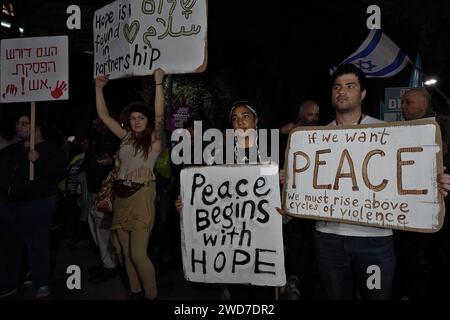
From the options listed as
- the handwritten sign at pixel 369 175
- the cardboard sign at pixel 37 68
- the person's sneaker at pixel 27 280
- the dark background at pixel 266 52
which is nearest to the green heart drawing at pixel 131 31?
the cardboard sign at pixel 37 68

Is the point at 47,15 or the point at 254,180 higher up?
the point at 47,15

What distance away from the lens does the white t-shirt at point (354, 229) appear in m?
2.37

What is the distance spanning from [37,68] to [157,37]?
1.13 m

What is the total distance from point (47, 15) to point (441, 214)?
16.1m

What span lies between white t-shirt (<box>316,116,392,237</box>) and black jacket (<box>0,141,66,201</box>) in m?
2.38

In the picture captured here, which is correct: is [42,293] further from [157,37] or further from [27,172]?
[157,37]

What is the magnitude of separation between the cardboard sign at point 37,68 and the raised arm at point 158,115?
0.82 meters

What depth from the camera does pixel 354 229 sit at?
94.3 inches

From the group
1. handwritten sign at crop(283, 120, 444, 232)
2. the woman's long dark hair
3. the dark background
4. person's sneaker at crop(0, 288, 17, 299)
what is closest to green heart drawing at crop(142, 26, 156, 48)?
the woman's long dark hair

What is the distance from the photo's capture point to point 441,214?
7.21 ft

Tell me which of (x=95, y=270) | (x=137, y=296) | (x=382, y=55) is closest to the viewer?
(x=137, y=296)

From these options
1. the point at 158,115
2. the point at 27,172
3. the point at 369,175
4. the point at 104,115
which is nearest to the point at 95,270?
the point at 27,172
